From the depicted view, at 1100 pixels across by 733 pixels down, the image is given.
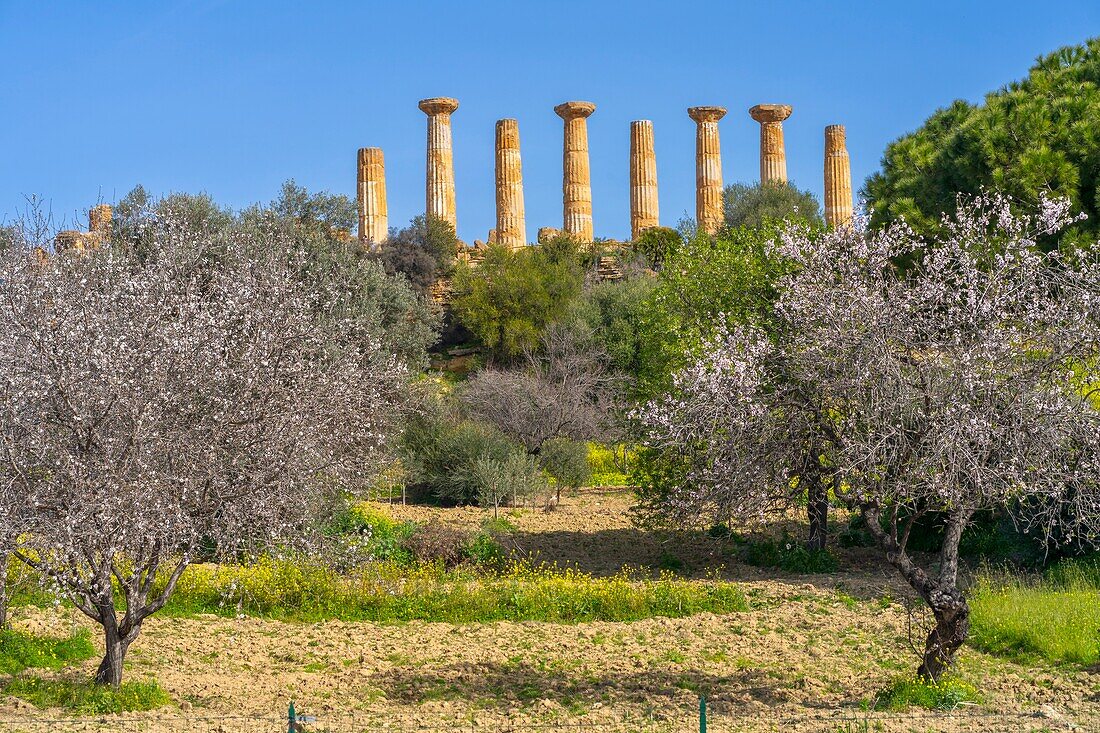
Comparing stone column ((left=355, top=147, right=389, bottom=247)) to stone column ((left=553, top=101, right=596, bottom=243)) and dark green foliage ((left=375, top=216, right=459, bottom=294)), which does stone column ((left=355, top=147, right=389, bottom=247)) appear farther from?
stone column ((left=553, top=101, right=596, bottom=243))

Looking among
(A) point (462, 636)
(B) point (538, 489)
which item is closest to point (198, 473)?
(A) point (462, 636)

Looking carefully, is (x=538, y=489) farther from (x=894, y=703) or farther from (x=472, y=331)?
(x=472, y=331)

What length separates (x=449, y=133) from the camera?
48531 mm

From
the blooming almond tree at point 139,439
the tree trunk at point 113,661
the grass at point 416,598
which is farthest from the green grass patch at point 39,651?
the grass at point 416,598

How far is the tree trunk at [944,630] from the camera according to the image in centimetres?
1062

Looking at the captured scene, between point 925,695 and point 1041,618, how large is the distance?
3098 mm

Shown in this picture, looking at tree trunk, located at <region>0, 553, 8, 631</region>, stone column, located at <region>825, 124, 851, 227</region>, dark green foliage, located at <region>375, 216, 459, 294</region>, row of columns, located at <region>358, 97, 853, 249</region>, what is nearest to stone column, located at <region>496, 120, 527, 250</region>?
row of columns, located at <region>358, 97, 853, 249</region>

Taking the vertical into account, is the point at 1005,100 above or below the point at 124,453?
above

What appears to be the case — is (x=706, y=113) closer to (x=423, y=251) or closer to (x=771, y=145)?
(x=771, y=145)

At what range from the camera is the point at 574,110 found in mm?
48625

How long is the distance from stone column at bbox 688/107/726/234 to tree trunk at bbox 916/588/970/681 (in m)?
38.8

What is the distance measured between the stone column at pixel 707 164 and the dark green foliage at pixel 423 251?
9.38 meters

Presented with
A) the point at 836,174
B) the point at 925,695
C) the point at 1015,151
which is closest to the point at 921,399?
the point at 925,695

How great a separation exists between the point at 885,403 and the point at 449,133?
39.9 metres
